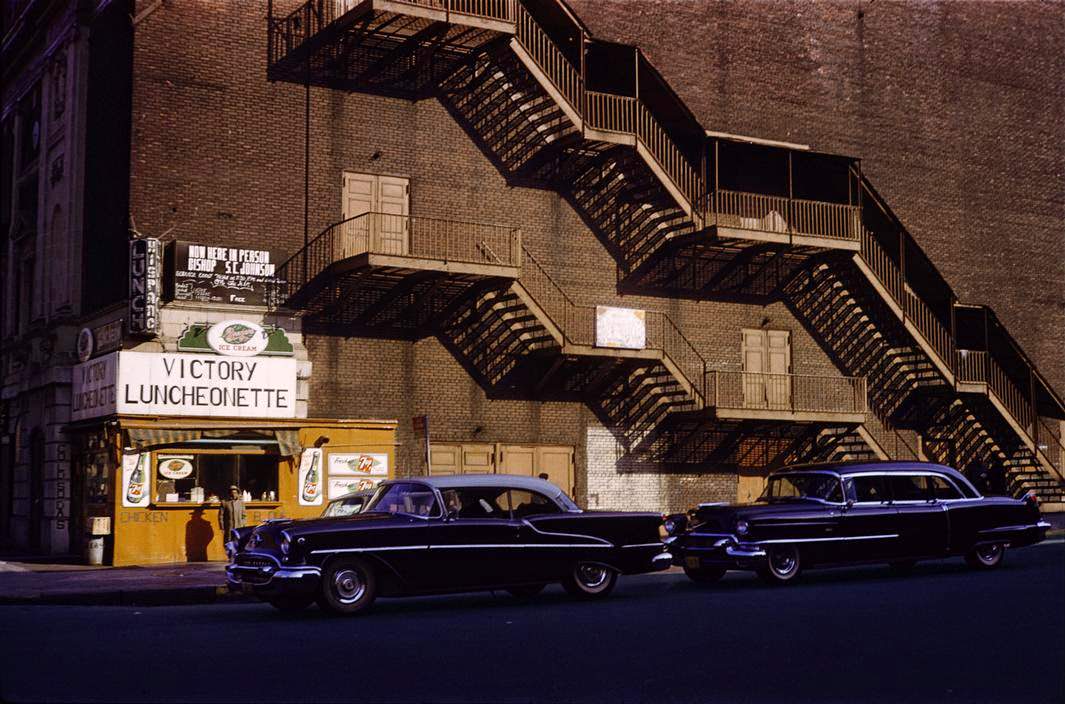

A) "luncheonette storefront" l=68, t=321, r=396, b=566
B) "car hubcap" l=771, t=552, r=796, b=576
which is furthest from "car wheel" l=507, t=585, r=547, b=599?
"luncheonette storefront" l=68, t=321, r=396, b=566

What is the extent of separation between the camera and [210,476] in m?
25.8

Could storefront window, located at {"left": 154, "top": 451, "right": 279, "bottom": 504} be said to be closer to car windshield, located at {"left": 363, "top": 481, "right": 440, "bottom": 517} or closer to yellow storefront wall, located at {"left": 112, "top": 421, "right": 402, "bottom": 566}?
yellow storefront wall, located at {"left": 112, "top": 421, "right": 402, "bottom": 566}

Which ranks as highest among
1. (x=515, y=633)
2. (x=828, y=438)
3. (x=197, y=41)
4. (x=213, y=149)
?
(x=197, y=41)

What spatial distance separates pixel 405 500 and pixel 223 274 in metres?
11.6

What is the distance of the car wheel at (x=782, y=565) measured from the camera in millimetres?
17188

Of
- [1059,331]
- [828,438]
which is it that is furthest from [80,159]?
[1059,331]

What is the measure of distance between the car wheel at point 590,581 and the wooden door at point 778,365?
15.2 metres

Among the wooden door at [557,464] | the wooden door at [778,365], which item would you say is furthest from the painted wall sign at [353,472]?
the wooden door at [778,365]

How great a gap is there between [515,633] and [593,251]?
60.3 ft

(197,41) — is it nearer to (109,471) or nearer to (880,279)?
(109,471)

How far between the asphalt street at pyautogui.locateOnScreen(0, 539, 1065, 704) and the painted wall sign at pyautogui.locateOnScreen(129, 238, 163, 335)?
8.85 meters

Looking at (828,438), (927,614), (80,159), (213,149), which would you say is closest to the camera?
(927,614)

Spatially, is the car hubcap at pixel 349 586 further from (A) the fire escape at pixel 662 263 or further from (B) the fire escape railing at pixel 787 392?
(B) the fire escape railing at pixel 787 392

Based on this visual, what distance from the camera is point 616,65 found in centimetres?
3002
